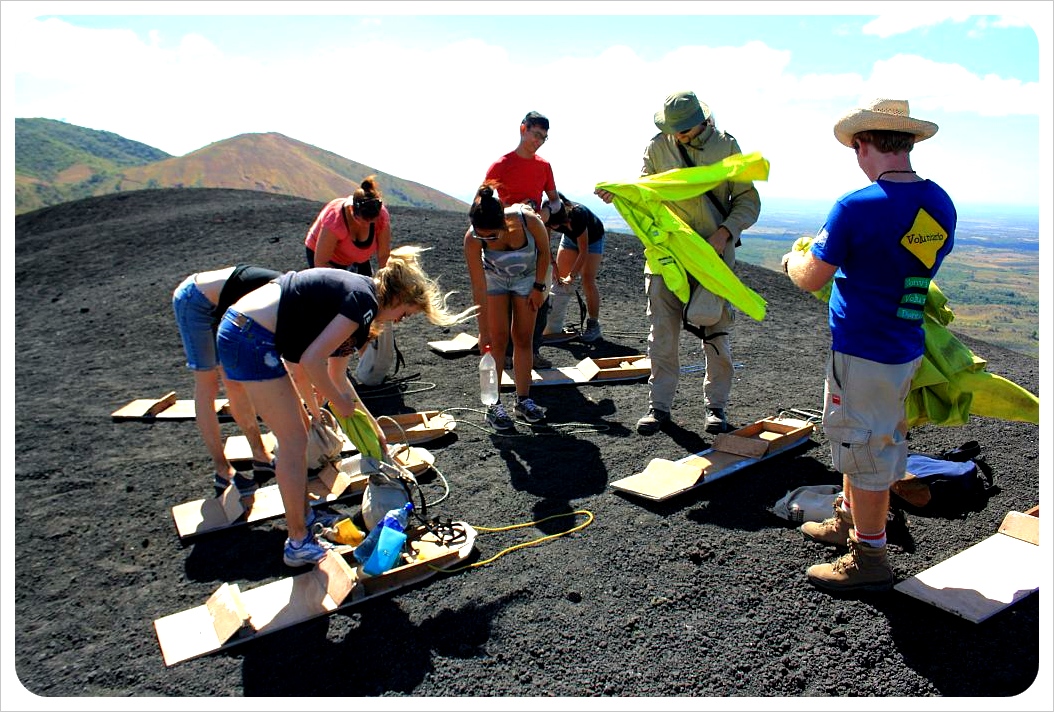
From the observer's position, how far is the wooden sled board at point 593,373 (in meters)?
7.29

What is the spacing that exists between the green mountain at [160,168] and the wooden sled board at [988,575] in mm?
60525

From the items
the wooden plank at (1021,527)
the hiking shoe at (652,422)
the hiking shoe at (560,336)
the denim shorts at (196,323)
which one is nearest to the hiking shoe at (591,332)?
the hiking shoe at (560,336)

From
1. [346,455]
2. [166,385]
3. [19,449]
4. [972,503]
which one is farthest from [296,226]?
[972,503]

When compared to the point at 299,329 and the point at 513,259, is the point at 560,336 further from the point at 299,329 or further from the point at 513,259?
the point at 299,329

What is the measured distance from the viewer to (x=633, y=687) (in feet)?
9.87

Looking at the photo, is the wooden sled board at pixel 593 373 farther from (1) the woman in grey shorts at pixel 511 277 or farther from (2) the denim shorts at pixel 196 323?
(2) the denim shorts at pixel 196 323

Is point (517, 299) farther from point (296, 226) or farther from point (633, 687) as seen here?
point (296, 226)

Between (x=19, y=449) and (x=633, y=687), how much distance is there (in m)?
5.59

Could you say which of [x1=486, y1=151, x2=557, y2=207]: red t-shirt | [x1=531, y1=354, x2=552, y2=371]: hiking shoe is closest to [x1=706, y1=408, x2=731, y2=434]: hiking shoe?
[x1=531, y1=354, x2=552, y2=371]: hiking shoe

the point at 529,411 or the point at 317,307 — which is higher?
the point at 317,307

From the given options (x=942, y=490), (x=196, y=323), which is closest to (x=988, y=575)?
(x=942, y=490)

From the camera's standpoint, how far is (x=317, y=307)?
11.8ft

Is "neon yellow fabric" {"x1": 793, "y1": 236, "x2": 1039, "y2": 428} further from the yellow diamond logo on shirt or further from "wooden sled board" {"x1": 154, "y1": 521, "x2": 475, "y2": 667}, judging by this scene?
"wooden sled board" {"x1": 154, "y1": 521, "x2": 475, "y2": 667}

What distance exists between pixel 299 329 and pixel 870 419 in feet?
9.46
